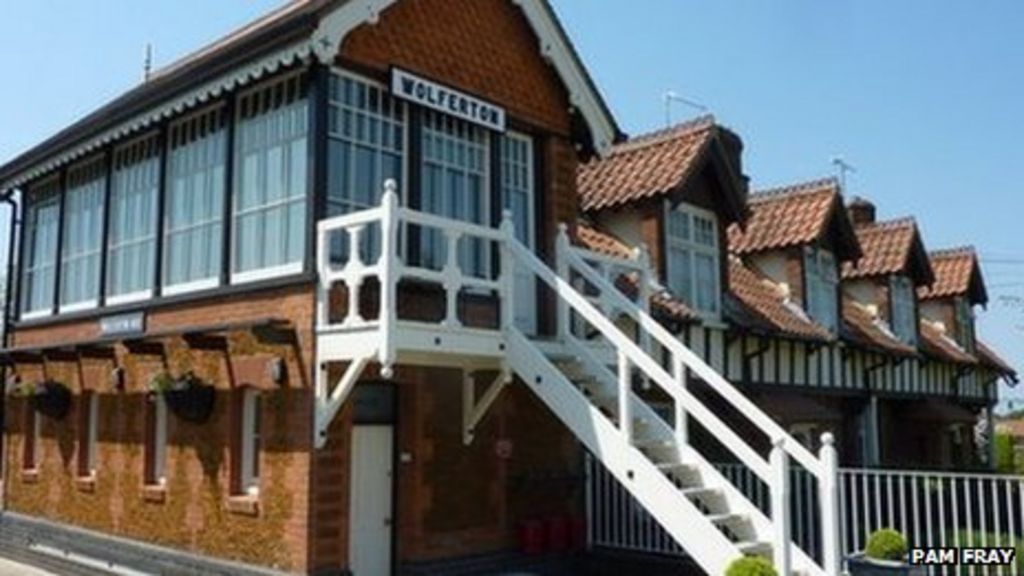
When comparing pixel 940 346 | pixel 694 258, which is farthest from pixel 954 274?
pixel 694 258

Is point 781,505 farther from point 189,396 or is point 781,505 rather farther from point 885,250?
point 885,250

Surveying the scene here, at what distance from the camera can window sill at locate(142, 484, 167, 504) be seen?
39.8ft

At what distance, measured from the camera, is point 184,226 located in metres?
12.4

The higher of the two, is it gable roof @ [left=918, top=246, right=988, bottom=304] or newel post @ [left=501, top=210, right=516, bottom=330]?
gable roof @ [left=918, top=246, right=988, bottom=304]

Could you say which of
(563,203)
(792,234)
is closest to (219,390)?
(563,203)

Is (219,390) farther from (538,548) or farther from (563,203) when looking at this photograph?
(563,203)

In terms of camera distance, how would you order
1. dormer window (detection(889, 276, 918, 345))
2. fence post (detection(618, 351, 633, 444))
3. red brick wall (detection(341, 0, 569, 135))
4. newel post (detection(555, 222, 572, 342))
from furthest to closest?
dormer window (detection(889, 276, 918, 345)), newel post (detection(555, 222, 572, 342)), red brick wall (detection(341, 0, 569, 135)), fence post (detection(618, 351, 633, 444))

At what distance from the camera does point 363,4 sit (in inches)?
412

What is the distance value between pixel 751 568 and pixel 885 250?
1732 centimetres

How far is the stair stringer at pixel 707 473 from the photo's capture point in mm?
8828

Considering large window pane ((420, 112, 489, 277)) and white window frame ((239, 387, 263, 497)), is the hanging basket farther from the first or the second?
large window pane ((420, 112, 489, 277))

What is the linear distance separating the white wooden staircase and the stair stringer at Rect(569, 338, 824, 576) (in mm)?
12

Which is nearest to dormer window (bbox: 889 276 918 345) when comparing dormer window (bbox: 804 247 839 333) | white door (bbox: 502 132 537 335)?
dormer window (bbox: 804 247 839 333)

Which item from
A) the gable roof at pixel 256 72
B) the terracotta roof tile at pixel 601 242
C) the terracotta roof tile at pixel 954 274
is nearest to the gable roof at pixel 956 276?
the terracotta roof tile at pixel 954 274
